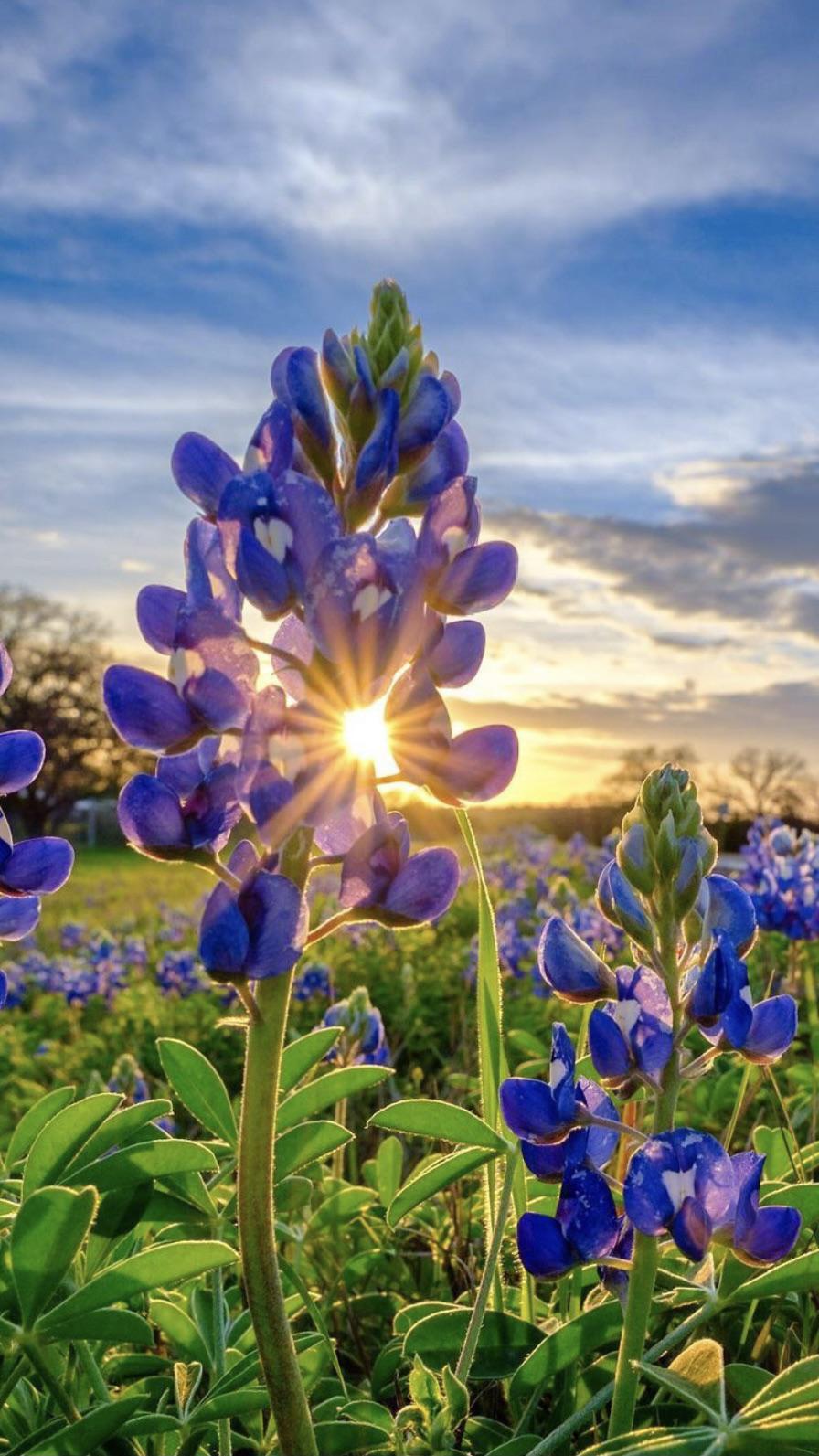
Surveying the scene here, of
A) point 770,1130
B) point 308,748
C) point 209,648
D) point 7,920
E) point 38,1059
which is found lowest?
point 38,1059

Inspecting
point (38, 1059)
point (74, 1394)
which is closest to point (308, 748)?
point (74, 1394)

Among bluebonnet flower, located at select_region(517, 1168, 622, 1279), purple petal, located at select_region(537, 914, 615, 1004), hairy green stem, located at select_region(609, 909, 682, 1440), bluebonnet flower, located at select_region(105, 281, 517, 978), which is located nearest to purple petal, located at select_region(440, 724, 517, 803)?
bluebonnet flower, located at select_region(105, 281, 517, 978)

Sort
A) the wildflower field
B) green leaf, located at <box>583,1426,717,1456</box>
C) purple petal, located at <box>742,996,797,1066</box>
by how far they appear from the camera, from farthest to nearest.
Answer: purple petal, located at <box>742,996,797,1066</box> → the wildflower field → green leaf, located at <box>583,1426,717,1456</box>

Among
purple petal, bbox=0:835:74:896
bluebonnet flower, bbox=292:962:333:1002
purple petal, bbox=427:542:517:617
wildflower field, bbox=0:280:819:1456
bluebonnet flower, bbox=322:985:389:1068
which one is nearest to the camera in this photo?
wildflower field, bbox=0:280:819:1456

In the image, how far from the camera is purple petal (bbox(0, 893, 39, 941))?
75.2 inches

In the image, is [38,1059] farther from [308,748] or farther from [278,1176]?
[308,748]

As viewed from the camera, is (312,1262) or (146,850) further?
(312,1262)

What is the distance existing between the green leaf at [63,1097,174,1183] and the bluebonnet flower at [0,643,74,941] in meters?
0.31

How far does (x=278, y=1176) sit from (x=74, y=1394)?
0.50m

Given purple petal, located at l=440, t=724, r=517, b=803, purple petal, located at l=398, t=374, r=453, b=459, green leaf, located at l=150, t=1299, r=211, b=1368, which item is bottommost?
green leaf, located at l=150, t=1299, r=211, b=1368

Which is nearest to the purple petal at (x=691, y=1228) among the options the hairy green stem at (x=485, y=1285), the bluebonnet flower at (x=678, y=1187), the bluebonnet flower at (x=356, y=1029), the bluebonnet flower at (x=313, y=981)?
the bluebonnet flower at (x=678, y=1187)

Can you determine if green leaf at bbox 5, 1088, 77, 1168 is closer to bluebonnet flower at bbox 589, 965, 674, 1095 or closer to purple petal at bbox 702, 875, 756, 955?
bluebonnet flower at bbox 589, 965, 674, 1095

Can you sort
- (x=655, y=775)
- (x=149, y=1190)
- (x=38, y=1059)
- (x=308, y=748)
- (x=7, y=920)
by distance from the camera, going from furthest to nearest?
(x=38, y=1059) → (x=7, y=920) → (x=149, y=1190) → (x=655, y=775) → (x=308, y=748)

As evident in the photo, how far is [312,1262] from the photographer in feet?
9.00
